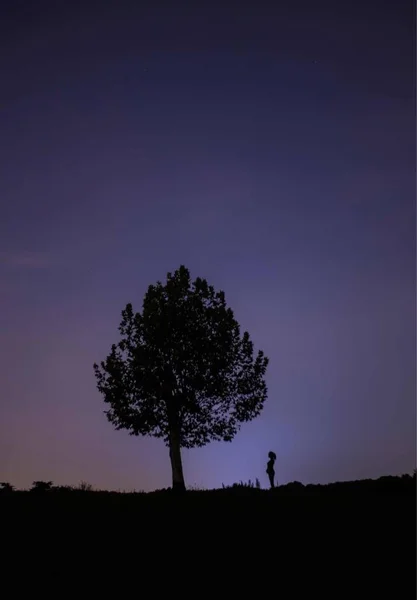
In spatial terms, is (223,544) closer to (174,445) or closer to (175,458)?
(175,458)

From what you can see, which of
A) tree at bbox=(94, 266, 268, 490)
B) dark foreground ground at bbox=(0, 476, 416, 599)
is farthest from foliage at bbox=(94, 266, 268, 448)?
dark foreground ground at bbox=(0, 476, 416, 599)

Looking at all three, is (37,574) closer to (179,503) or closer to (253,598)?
(253,598)

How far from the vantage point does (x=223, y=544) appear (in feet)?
50.5

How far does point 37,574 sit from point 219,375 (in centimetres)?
2846

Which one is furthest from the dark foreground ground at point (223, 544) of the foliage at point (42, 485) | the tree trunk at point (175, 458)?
the tree trunk at point (175, 458)

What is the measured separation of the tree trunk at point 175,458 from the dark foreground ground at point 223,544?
16.2 m

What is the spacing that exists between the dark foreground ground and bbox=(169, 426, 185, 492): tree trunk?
53.1ft

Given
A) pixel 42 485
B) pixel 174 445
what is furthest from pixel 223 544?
pixel 174 445

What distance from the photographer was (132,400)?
4066 centimetres

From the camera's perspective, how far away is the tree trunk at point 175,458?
37.9 m

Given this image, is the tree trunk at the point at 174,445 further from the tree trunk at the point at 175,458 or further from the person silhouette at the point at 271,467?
the person silhouette at the point at 271,467

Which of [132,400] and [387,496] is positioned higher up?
[132,400]

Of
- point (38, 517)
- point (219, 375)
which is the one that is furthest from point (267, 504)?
point (219, 375)

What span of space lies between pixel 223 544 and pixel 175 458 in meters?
24.2
